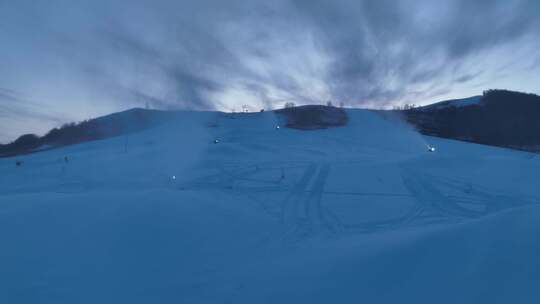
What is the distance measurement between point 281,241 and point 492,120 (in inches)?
1782

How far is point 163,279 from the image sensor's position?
203 inches

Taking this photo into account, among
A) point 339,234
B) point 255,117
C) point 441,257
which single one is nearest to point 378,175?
point 339,234

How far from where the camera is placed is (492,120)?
40500mm

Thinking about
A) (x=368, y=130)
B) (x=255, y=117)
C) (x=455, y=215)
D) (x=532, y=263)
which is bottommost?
(x=455, y=215)

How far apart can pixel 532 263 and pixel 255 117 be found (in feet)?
139

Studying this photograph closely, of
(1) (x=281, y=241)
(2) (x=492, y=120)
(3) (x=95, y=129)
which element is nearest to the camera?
(1) (x=281, y=241)

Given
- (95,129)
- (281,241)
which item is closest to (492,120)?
(281,241)

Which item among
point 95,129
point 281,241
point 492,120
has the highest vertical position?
point 95,129

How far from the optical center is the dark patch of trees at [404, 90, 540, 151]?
36.5m

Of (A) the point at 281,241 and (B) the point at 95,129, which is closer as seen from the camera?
(A) the point at 281,241

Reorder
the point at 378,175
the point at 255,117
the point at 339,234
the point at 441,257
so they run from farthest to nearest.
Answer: the point at 255,117 → the point at 378,175 → the point at 339,234 → the point at 441,257

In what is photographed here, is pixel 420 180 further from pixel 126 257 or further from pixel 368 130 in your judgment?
pixel 368 130

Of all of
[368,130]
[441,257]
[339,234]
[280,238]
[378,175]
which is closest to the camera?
[441,257]

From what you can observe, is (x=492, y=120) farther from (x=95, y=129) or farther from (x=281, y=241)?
(x=95, y=129)
